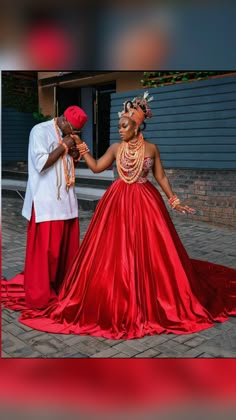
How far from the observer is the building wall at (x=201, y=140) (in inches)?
248

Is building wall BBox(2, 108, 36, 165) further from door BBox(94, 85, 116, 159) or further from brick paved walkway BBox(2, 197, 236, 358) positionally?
brick paved walkway BBox(2, 197, 236, 358)

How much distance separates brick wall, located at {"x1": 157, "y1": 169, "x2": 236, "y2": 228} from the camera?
6578mm

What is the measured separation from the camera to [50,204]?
351cm

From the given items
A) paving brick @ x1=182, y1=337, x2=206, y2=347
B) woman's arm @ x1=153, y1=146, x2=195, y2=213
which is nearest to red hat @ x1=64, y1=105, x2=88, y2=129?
woman's arm @ x1=153, y1=146, x2=195, y2=213

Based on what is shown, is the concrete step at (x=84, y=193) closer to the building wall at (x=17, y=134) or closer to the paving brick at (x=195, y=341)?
the building wall at (x=17, y=134)

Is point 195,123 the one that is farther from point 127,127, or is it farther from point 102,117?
point 127,127

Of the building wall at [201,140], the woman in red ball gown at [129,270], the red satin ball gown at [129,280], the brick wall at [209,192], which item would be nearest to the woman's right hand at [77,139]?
the woman in red ball gown at [129,270]

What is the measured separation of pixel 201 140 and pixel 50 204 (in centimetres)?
377

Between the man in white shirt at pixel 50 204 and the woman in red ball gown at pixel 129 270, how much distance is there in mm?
181

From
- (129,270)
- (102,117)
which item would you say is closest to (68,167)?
(129,270)

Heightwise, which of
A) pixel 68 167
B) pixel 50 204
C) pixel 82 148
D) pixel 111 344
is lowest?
pixel 111 344

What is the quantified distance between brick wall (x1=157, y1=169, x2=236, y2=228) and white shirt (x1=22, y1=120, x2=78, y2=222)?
365 centimetres
